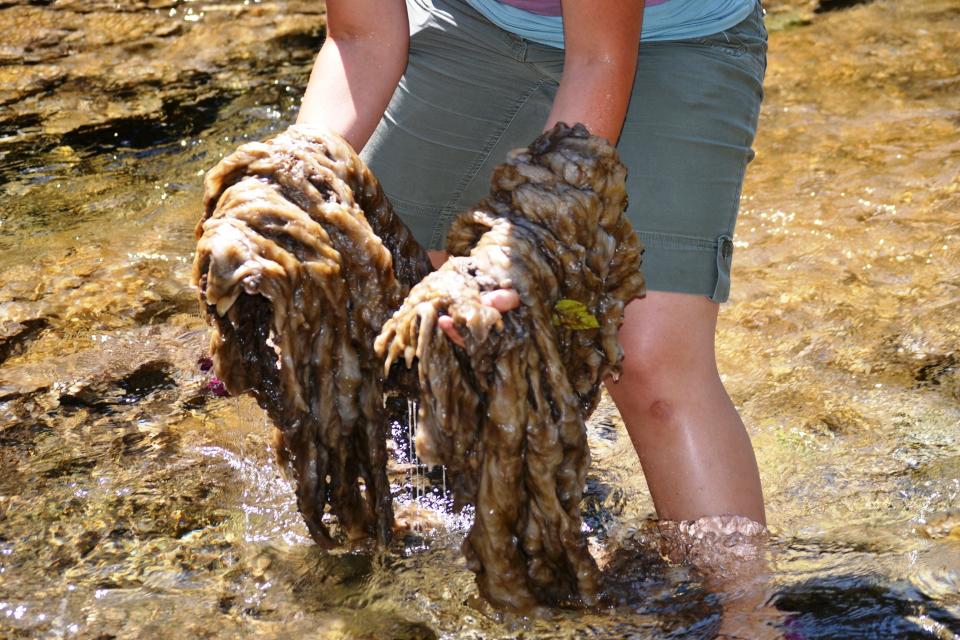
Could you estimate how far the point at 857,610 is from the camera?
255 centimetres

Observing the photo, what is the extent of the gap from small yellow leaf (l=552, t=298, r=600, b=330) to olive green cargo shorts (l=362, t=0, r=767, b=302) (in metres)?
0.37

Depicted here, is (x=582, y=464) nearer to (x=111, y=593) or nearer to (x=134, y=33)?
(x=111, y=593)

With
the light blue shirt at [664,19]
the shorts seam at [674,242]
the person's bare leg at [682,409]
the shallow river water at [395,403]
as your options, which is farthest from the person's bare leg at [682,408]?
the light blue shirt at [664,19]

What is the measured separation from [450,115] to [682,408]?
1.06 metres

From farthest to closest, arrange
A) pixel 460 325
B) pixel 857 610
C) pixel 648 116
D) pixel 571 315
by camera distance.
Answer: pixel 648 116
pixel 857 610
pixel 571 315
pixel 460 325

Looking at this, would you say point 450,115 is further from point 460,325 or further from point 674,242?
point 460,325

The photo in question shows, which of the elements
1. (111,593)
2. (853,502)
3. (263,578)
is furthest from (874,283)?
(111,593)

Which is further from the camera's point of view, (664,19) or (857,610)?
(664,19)

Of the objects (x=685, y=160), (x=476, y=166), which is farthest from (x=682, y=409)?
(x=476, y=166)

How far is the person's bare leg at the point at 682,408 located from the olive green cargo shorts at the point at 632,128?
8 cm

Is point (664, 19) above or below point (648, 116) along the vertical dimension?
above

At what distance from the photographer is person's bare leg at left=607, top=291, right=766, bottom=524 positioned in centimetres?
256

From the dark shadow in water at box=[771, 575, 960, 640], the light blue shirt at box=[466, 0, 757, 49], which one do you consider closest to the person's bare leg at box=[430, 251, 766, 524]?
the dark shadow in water at box=[771, 575, 960, 640]

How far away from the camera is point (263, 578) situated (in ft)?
9.00
